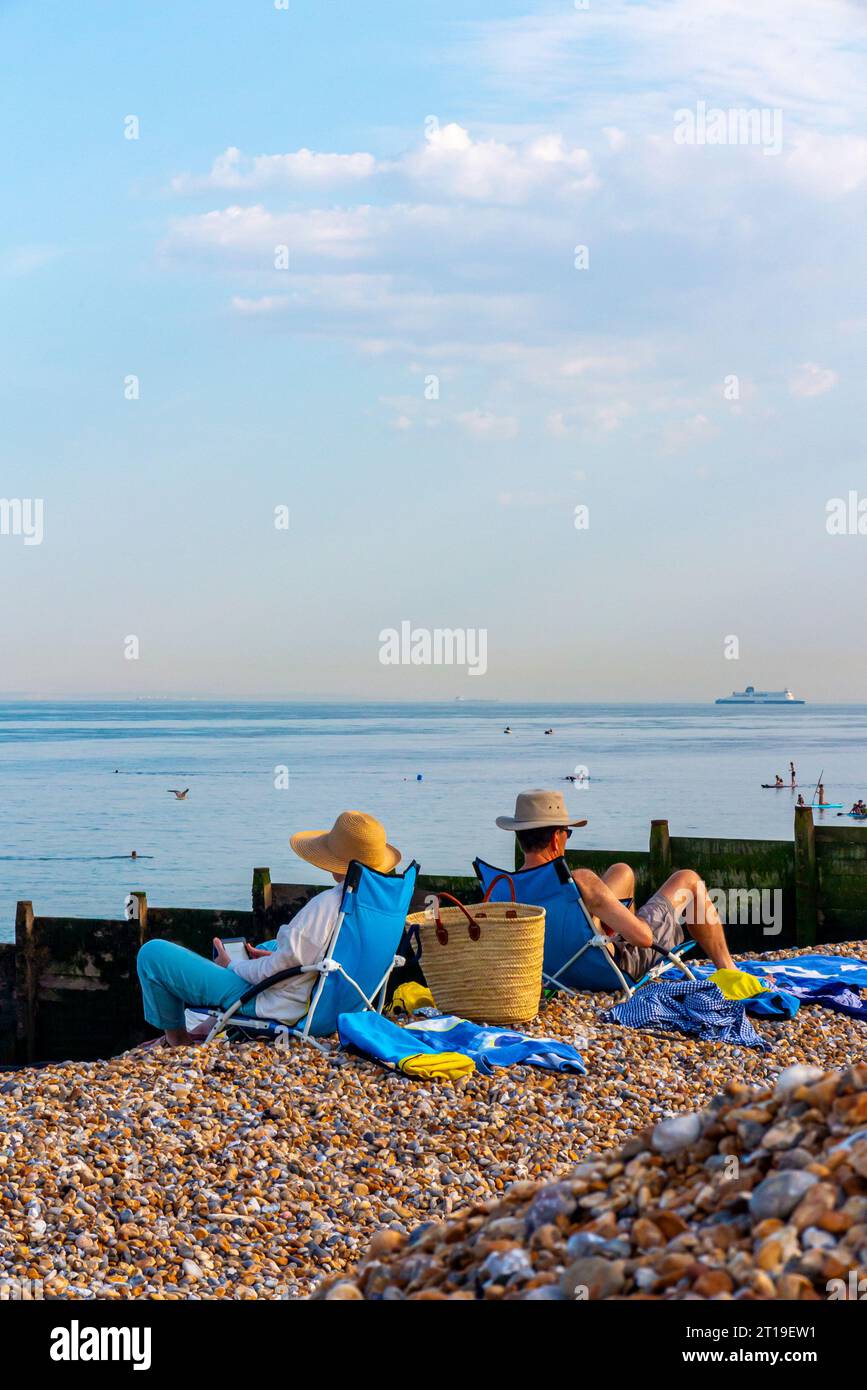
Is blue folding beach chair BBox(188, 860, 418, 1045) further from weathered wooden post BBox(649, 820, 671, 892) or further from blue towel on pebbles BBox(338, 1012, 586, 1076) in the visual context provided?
weathered wooden post BBox(649, 820, 671, 892)

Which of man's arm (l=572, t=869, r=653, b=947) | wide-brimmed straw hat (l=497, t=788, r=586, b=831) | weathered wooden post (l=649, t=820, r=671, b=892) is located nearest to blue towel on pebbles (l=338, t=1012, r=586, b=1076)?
man's arm (l=572, t=869, r=653, b=947)

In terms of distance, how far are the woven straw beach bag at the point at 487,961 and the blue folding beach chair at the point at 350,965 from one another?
414 mm

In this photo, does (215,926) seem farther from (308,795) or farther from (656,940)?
(308,795)

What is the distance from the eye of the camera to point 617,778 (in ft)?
222

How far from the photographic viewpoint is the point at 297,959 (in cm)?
700

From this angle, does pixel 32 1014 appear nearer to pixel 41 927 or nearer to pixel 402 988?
pixel 41 927

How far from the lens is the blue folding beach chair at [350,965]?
6961 mm

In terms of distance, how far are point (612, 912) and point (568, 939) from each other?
317mm

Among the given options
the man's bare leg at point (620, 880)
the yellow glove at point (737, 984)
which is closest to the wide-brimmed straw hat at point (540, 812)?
the man's bare leg at point (620, 880)

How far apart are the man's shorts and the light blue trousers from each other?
2553 millimetres

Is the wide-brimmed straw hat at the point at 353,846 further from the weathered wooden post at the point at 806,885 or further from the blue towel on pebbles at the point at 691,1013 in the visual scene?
the weathered wooden post at the point at 806,885

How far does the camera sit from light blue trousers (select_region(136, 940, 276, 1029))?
716cm
